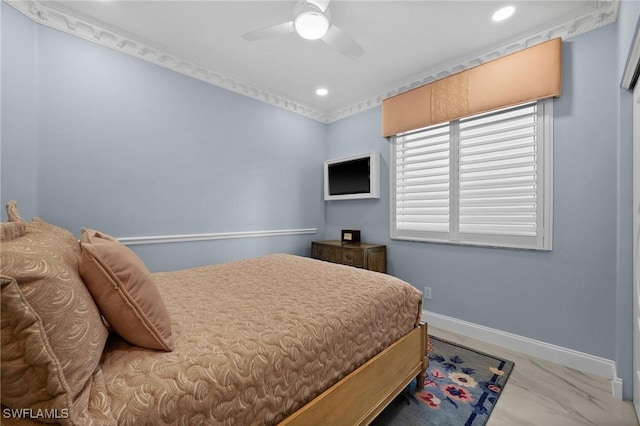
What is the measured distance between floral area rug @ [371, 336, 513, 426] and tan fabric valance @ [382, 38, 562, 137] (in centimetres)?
225

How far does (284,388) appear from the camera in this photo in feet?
3.23

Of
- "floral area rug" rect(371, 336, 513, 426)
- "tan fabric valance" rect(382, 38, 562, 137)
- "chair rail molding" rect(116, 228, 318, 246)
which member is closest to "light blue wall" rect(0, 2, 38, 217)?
"chair rail molding" rect(116, 228, 318, 246)

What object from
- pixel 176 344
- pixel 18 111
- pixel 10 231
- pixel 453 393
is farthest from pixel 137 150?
pixel 453 393

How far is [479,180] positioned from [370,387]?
2161mm

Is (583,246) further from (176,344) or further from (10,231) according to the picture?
(10,231)

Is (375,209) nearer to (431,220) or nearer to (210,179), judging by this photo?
(431,220)

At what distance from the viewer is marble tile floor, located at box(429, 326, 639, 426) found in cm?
156

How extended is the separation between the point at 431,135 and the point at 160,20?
110 inches

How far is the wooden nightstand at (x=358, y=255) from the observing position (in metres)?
3.05

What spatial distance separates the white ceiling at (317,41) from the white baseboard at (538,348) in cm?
257

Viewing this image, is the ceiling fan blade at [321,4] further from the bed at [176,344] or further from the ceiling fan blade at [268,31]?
the bed at [176,344]

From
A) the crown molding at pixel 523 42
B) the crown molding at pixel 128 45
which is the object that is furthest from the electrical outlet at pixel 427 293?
the crown molding at pixel 128 45

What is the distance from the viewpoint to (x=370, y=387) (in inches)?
53.4

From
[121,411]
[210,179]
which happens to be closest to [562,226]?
[121,411]
